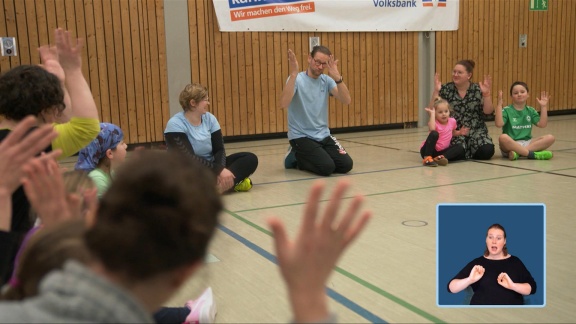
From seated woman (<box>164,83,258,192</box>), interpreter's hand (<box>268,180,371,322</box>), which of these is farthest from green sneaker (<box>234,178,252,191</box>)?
interpreter's hand (<box>268,180,371,322</box>)

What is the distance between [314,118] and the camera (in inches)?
230

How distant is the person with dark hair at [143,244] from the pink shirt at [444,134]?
5.34 meters

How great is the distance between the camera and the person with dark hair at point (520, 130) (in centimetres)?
603

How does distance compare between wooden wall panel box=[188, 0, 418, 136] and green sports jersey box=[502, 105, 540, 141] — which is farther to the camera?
wooden wall panel box=[188, 0, 418, 136]

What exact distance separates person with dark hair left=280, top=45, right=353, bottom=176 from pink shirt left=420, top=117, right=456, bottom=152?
3.30 feet

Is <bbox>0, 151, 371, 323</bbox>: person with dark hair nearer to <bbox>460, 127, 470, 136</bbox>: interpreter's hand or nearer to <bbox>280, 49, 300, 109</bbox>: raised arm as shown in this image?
<bbox>280, 49, 300, 109</bbox>: raised arm

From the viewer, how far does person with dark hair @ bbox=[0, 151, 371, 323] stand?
794 mm

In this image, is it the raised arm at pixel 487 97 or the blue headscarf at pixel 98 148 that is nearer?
the blue headscarf at pixel 98 148

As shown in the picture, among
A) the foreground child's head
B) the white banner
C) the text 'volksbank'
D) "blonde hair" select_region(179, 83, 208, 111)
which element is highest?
the text 'volksbank'

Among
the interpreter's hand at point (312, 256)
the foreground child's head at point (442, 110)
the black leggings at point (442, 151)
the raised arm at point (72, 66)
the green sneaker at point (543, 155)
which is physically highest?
the raised arm at point (72, 66)

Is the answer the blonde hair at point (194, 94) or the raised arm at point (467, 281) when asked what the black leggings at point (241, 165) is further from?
the raised arm at point (467, 281)

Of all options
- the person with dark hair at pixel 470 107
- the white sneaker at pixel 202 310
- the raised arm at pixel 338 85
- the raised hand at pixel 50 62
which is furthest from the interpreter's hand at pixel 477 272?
the person with dark hair at pixel 470 107

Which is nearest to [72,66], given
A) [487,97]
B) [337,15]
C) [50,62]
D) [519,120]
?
[50,62]

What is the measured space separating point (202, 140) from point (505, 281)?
286cm
